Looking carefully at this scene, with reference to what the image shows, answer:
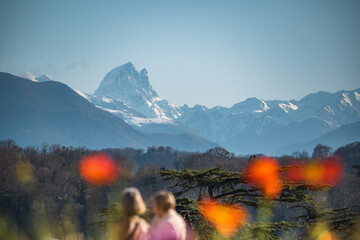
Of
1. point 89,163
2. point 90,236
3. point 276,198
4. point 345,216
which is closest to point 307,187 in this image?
point 276,198

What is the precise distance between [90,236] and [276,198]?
61169 mm

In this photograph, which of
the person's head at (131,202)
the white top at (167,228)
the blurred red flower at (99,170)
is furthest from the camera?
the blurred red flower at (99,170)

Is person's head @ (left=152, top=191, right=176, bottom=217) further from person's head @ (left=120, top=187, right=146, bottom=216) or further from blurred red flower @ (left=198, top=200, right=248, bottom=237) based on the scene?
blurred red flower @ (left=198, top=200, right=248, bottom=237)

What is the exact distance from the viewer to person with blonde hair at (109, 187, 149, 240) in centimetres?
648

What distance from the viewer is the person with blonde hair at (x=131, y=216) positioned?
6480 millimetres

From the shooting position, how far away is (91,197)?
86.0m

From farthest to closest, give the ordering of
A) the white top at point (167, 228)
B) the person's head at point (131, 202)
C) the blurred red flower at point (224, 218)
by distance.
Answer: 1. the blurred red flower at point (224, 218)
2. the white top at point (167, 228)
3. the person's head at point (131, 202)

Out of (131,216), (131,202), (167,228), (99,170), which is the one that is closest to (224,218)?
(167,228)

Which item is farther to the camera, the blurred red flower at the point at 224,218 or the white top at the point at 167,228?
the blurred red flower at the point at 224,218

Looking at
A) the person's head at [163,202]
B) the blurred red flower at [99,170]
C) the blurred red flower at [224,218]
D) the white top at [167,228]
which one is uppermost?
the blurred red flower at [99,170]

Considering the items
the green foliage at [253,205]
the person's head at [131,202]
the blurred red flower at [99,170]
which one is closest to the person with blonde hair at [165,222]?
the person's head at [131,202]

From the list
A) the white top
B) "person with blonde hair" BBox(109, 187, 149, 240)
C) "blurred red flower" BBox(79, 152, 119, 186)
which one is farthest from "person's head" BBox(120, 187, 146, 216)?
"blurred red flower" BBox(79, 152, 119, 186)

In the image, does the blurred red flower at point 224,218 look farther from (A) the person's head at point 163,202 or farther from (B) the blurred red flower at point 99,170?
(B) the blurred red flower at point 99,170

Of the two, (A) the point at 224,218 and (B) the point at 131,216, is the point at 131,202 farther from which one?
(A) the point at 224,218
